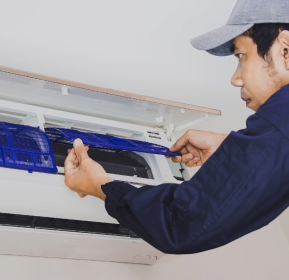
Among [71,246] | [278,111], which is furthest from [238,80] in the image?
[71,246]

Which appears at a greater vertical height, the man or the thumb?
the thumb

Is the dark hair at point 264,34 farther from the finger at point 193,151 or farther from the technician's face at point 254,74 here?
the finger at point 193,151

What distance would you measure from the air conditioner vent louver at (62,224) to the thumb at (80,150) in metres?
0.21

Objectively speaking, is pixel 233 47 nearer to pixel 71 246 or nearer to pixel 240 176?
pixel 240 176

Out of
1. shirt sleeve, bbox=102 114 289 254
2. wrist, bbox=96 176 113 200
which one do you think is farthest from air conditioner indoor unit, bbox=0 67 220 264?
shirt sleeve, bbox=102 114 289 254

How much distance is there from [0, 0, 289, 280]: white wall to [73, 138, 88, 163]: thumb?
1.49ft

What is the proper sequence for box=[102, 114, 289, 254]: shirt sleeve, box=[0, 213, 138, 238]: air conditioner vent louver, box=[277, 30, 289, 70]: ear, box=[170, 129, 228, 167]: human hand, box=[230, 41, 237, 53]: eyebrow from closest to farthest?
1. box=[102, 114, 289, 254]: shirt sleeve
2. box=[277, 30, 289, 70]: ear
3. box=[230, 41, 237, 53]: eyebrow
4. box=[0, 213, 138, 238]: air conditioner vent louver
5. box=[170, 129, 228, 167]: human hand

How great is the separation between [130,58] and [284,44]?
0.85 metres

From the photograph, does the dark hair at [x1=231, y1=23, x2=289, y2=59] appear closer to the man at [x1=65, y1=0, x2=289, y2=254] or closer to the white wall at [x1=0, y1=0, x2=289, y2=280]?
the man at [x1=65, y1=0, x2=289, y2=254]

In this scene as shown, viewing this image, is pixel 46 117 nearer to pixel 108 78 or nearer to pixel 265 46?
pixel 108 78

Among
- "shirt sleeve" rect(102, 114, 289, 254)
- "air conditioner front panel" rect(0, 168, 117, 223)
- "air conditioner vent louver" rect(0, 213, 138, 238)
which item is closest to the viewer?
"shirt sleeve" rect(102, 114, 289, 254)

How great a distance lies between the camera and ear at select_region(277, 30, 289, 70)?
3.34ft

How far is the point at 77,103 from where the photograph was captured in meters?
1.49

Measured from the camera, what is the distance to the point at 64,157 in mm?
1392
